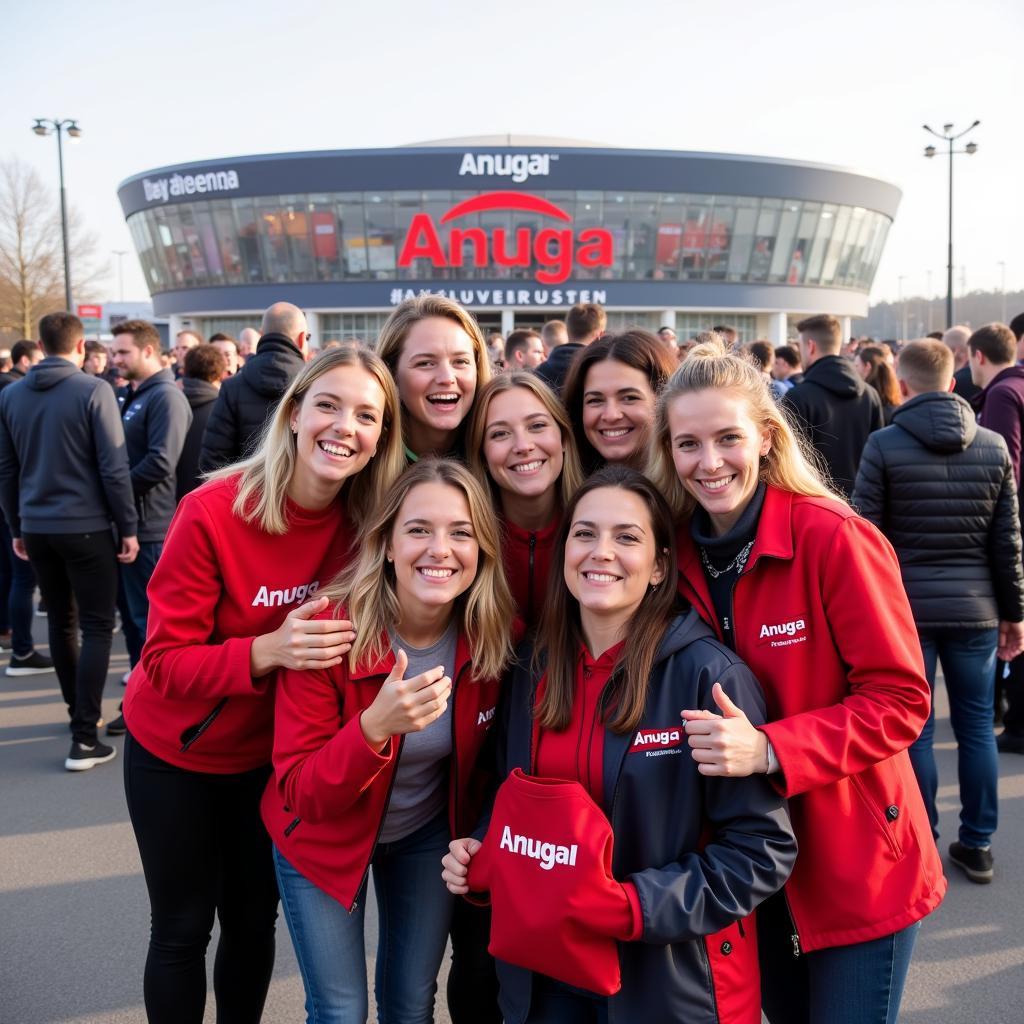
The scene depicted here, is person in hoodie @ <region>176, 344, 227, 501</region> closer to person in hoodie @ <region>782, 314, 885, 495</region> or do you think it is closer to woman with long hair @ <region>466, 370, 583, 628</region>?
woman with long hair @ <region>466, 370, 583, 628</region>

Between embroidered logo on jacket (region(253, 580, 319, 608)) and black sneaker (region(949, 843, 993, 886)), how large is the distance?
131 inches

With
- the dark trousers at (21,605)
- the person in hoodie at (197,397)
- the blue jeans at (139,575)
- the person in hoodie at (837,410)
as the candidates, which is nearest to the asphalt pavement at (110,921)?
the blue jeans at (139,575)

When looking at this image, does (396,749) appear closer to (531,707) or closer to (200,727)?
(531,707)

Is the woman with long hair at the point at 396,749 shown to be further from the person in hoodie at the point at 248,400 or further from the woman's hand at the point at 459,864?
the person in hoodie at the point at 248,400

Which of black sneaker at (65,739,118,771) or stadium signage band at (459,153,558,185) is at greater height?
stadium signage band at (459,153,558,185)

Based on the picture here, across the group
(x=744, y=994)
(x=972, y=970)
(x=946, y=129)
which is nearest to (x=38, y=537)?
(x=744, y=994)

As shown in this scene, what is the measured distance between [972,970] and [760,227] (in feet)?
137

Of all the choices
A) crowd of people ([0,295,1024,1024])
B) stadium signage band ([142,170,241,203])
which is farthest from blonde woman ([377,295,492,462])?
stadium signage band ([142,170,241,203])

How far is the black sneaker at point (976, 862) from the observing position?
3.91 m

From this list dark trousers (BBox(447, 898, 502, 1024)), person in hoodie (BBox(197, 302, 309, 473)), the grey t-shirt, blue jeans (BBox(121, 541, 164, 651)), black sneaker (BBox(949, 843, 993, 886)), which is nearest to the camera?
the grey t-shirt

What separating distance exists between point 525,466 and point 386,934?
144cm

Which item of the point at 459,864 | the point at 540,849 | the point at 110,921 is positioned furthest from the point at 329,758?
the point at 110,921

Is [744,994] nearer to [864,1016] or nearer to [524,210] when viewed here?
[864,1016]

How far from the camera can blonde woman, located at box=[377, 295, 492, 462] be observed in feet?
9.48
